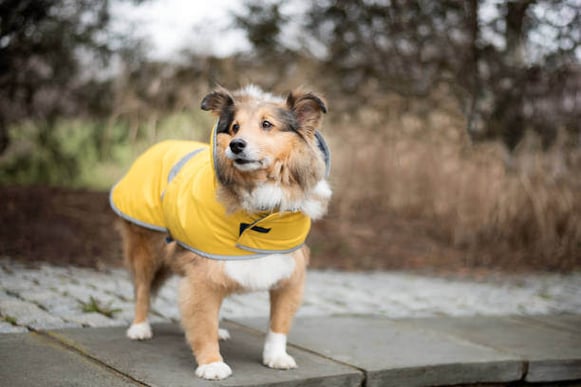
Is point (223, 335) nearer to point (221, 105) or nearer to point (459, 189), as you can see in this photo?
point (221, 105)

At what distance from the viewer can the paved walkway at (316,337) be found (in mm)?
3242

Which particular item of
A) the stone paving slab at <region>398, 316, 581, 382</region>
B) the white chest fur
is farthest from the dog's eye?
the stone paving slab at <region>398, 316, 581, 382</region>

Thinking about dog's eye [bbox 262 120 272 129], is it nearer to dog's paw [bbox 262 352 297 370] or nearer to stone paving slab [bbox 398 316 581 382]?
dog's paw [bbox 262 352 297 370]

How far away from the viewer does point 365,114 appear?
11000 mm

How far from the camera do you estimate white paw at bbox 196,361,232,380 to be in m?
3.13

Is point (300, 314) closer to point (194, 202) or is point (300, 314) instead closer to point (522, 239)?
point (194, 202)

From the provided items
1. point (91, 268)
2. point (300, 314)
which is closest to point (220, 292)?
point (300, 314)

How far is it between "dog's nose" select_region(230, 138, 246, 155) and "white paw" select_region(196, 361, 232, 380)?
1113 mm

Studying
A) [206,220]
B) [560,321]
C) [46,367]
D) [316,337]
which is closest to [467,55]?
[560,321]

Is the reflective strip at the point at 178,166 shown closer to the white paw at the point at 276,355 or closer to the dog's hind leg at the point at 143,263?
the dog's hind leg at the point at 143,263

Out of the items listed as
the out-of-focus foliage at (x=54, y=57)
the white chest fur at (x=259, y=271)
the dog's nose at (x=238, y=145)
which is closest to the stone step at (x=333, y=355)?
the white chest fur at (x=259, y=271)

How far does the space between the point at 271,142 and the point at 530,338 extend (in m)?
2.70

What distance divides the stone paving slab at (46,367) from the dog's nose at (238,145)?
125cm

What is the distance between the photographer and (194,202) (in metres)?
3.45
